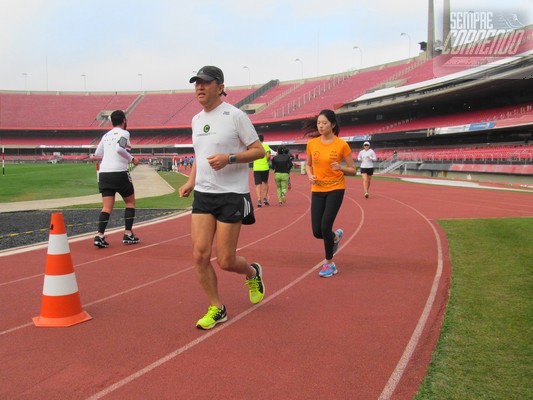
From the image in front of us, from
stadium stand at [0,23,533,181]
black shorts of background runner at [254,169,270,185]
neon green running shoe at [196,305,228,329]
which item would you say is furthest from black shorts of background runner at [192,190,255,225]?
stadium stand at [0,23,533,181]

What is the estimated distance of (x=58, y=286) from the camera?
394 centimetres

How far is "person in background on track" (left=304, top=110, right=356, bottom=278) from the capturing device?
5480 mm

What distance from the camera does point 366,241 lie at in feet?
26.0

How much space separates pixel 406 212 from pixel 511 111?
84.8 feet

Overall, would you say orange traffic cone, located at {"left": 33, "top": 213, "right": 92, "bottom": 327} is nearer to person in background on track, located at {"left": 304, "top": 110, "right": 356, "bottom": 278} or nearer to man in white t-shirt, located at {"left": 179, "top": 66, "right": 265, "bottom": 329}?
man in white t-shirt, located at {"left": 179, "top": 66, "right": 265, "bottom": 329}

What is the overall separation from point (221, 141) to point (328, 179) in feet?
7.07

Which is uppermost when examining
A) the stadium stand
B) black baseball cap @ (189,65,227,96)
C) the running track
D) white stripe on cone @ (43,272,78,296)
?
the stadium stand

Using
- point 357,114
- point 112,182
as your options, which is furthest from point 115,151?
point 357,114

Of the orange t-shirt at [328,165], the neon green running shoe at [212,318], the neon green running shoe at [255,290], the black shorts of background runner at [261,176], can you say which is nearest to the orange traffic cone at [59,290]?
the neon green running shoe at [212,318]

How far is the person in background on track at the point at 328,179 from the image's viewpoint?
5480mm

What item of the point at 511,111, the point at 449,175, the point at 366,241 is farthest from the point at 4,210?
the point at 511,111

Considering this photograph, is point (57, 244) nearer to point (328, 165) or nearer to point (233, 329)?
point (233, 329)

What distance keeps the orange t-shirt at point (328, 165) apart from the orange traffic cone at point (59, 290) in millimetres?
3007

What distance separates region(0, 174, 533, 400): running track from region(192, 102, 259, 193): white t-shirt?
1226 millimetres
